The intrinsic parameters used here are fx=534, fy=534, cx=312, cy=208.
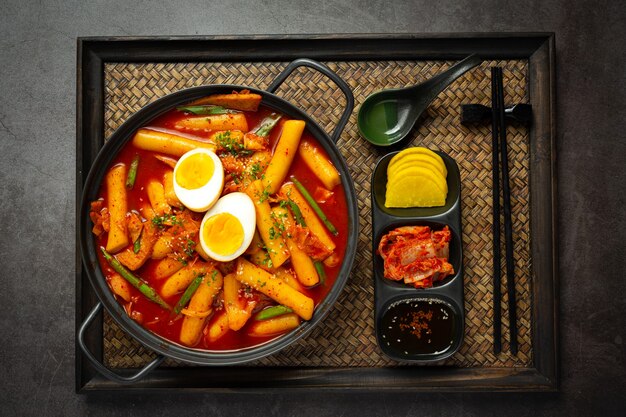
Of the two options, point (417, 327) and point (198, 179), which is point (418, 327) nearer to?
point (417, 327)

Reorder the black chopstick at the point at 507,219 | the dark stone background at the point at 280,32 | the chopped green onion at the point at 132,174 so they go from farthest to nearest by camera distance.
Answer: the dark stone background at the point at 280,32 < the black chopstick at the point at 507,219 < the chopped green onion at the point at 132,174

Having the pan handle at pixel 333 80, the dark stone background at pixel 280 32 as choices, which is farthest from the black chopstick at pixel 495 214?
the pan handle at pixel 333 80

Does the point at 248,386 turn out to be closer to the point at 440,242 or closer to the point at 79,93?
the point at 440,242

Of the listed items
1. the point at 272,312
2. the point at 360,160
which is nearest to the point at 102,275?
the point at 272,312

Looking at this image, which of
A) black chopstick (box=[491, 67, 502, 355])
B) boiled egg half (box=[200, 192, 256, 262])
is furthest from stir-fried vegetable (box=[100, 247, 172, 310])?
black chopstick (box=[491, 67, 502, 355])

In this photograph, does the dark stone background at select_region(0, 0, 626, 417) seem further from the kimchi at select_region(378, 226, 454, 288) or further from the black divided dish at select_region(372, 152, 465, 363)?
the kimchi at select_region(378, 226, 454, 288)

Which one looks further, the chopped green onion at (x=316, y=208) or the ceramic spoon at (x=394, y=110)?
the ceramic spoon at (x=394, y=110)

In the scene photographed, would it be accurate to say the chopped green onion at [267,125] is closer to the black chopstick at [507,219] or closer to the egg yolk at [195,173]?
the egg yolk at [195,173]
